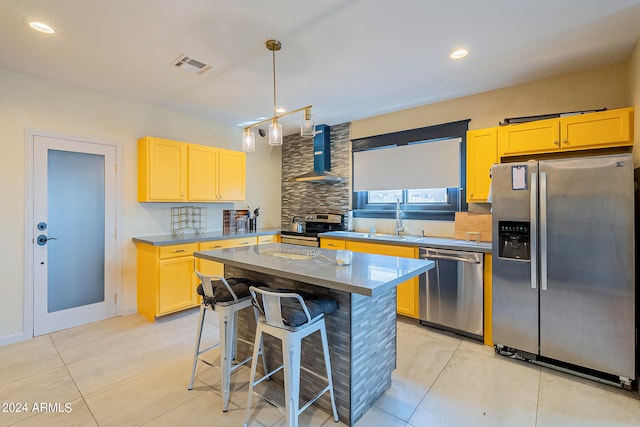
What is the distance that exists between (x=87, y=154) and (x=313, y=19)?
299cm

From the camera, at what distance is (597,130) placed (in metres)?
2.55

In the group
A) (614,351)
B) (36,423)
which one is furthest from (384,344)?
(36,423)

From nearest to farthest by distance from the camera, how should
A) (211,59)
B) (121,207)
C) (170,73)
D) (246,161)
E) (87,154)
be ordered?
(211,59)
(170,73)
(87,154)
(121,207)
(246,161)

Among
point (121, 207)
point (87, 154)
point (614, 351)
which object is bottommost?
point (614, 351)

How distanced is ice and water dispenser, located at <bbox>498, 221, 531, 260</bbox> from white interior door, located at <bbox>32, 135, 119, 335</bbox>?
Result: 4.21 metres

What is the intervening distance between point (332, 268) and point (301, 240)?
8.19 feet

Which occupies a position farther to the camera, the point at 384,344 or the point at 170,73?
the point at 170,73

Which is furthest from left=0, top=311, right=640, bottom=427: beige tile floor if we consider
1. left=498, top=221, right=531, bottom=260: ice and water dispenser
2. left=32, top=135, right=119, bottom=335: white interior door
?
left=498, top=221, right=531, bottom=260: ice and water dispenser

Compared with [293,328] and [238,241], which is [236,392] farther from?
[238,241]

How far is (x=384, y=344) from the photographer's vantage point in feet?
6.93

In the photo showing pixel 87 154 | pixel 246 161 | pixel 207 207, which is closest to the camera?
pixel 87 154

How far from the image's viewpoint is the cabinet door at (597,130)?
245 centimetres

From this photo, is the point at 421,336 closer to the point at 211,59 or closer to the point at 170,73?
the point at 211,59

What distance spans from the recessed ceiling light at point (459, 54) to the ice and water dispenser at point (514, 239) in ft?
4.91
